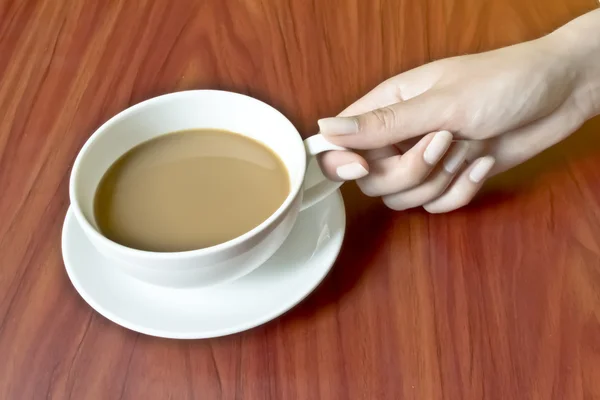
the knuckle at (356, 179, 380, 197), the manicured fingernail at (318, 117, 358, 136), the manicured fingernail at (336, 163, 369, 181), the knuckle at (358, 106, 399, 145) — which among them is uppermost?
the manicured fingernail at (318, 117, 358, 136)

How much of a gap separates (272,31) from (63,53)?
0.25 meters

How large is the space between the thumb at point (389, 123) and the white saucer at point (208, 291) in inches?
3.0

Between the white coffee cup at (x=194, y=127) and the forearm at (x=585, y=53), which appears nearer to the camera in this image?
the white coffee cup at (x=194, y=127)

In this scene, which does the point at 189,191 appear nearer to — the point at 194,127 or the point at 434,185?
the point at 194,127

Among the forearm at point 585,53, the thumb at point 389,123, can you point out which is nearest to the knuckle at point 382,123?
the thumb at point 389,123

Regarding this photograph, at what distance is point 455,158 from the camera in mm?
618

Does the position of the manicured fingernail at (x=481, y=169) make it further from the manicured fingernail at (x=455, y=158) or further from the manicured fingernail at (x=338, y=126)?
the manicured fingernail at (x=338, y=126)

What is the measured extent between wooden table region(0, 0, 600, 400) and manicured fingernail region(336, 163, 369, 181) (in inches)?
3.3

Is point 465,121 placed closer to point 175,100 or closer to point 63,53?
point 175,100

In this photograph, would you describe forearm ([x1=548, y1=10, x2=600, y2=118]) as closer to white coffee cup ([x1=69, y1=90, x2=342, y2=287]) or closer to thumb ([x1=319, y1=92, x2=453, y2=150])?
thumb ([x1=319, y1=92, x2=453, y2=150])

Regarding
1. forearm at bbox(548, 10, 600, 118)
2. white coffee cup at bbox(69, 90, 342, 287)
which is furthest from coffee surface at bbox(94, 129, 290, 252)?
forearm at bbox(548, 10, 600, 118)

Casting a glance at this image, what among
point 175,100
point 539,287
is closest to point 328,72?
point 175,100

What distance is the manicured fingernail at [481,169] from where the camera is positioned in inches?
24.2

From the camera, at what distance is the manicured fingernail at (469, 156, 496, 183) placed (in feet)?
2.02
